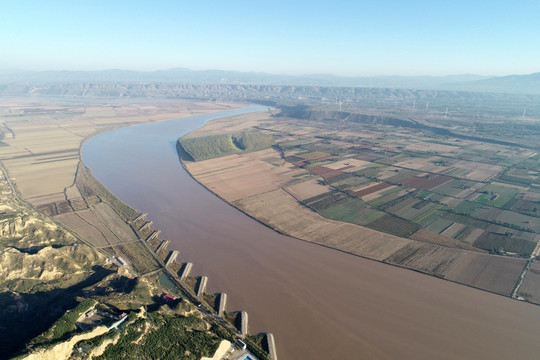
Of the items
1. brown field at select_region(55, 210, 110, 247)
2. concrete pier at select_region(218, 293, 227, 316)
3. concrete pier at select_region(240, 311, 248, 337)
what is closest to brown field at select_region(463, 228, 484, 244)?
concrete pier at select_region(240, 311, 248, 337)

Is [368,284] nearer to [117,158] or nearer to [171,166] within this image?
[171,166]

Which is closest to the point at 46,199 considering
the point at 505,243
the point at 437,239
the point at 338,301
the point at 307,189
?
the point at 307,189

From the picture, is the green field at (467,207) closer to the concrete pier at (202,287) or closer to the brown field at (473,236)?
the brown field at (473,236)

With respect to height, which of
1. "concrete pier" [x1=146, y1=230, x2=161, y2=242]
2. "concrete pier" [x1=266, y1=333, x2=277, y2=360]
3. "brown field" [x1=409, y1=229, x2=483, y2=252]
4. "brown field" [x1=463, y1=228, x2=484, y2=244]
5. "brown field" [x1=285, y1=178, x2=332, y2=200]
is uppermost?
"brown field" [x1=285, y1=178, x2=332, y2=200]

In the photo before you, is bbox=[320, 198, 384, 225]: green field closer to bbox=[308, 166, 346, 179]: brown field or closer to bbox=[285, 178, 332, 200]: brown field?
bbox=[285, 178, 332, 200]: brown field

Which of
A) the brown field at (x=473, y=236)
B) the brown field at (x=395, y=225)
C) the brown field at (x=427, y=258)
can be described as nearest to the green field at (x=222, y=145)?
the brown field at (x=395, y=225)

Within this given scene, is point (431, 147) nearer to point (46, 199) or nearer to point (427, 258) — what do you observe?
point (427, 258)
